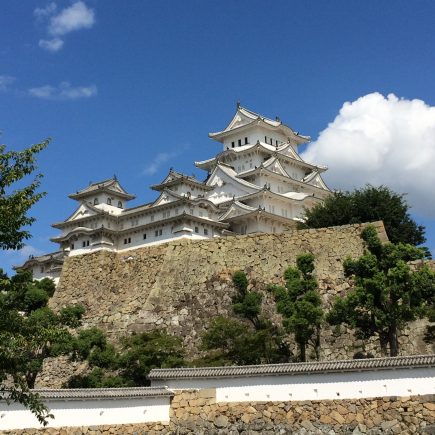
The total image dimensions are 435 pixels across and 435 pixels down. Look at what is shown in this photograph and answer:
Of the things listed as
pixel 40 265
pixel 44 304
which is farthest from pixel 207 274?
pixel 40 265

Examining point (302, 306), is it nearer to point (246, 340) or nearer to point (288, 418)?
point (246, 340)

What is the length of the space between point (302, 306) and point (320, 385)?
561 centimetres

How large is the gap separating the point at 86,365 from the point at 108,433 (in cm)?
1027

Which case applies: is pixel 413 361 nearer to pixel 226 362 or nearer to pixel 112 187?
pixel 226 362

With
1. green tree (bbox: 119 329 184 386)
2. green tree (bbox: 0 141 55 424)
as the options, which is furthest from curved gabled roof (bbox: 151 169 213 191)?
green tree (bbox: 0 141 55 424)

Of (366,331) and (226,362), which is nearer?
(366,331)

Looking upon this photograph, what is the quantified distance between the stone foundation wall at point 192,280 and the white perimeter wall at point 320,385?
730 cm

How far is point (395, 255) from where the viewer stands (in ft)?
66.1

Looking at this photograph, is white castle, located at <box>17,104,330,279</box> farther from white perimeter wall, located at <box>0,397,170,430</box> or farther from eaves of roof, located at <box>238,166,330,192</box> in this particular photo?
white perimeter wall, located at <box>0,397,170,430</box>

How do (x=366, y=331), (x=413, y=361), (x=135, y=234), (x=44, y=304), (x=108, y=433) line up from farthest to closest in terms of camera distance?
1. (x=135, y=234)
2. (x=44, y=304)
3. (x=366, y=331)
4. (x=108, y=433)
5. (x=413, y=361)

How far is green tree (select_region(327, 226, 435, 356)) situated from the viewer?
1923 cm

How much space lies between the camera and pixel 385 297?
19.5 meters

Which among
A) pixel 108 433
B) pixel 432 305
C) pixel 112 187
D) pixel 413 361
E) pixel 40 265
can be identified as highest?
pixel 112 187

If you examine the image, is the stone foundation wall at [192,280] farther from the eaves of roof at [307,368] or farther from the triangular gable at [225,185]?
the triangular gable at [225,185]
